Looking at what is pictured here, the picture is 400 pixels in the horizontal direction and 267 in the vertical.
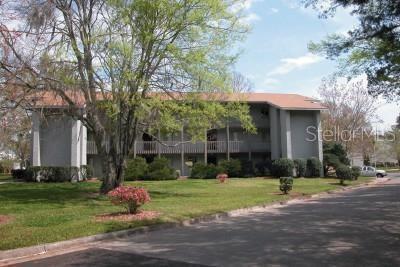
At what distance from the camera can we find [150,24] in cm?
2158

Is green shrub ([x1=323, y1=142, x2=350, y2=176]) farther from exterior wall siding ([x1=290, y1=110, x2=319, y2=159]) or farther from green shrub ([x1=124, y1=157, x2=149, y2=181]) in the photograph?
green shrub ([x1=124, y1=157, x2=149, y2=181])

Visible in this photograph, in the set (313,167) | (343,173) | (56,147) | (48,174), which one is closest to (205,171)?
(313,167)

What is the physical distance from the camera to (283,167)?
42.1 m

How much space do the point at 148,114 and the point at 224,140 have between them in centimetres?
2539

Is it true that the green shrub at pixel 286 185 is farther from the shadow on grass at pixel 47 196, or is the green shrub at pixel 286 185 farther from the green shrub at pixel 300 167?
the green shrub at pixel 300 167

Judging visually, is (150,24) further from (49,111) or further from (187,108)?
(49,111)

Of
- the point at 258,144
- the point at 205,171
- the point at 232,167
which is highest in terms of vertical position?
the point at 258,144

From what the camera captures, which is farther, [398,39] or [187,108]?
[187,108]

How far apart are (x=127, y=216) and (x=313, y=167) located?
3122cm

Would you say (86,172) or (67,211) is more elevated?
(86,172)

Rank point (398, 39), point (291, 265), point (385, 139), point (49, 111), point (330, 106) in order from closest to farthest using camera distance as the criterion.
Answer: point (291, 265) → point (398, 39) → point (49, 111) → point (330, 106) → point (385, 139)

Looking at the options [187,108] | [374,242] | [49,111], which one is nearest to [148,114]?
[187,108]

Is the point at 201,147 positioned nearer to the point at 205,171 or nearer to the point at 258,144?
the point at 205,171

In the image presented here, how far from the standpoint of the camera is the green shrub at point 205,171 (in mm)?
41844
